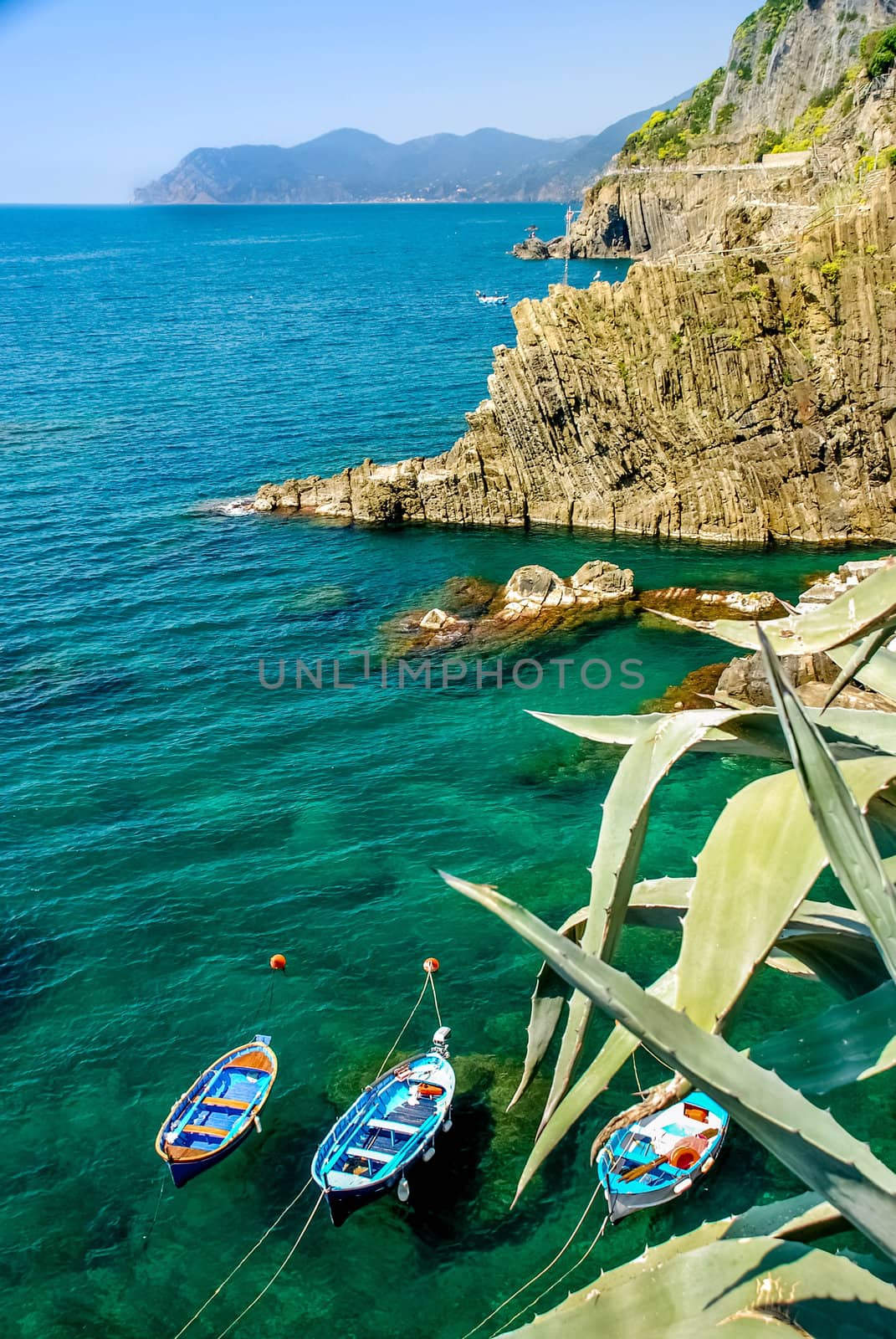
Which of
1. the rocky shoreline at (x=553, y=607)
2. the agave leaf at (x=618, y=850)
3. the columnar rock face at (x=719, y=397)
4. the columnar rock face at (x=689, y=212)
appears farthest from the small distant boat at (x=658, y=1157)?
the columnar rock face at (x=689, y=212)

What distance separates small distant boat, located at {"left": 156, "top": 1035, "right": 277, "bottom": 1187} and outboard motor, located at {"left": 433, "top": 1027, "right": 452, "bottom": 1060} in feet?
10.2

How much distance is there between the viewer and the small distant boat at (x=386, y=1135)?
1808cm

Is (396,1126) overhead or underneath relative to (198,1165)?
overhead

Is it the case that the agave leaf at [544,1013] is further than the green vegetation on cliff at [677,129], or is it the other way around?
the green vegetation on cliff at [677,129]

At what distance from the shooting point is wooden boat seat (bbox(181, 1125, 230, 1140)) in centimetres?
1919

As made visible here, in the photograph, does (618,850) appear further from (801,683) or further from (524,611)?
(524,611)

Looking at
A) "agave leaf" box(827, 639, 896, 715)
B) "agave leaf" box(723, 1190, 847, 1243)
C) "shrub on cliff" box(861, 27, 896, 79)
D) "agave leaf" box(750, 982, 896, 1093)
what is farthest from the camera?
"shrub on cliff" box(861, 27, 896, 79)

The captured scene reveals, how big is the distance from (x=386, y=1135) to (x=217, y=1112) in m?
3.21

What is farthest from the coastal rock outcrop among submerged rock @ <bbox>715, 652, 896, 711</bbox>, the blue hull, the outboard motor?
the blue hull

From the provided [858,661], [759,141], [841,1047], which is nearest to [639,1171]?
[841,1047]

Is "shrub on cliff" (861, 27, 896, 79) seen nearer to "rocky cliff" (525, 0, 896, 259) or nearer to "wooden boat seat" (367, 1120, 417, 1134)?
"rocky cliff" (525, 0, 896, 259)

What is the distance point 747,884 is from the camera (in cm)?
404

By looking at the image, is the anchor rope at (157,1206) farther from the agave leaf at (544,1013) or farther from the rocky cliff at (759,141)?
the rocky cliff at (759,141)

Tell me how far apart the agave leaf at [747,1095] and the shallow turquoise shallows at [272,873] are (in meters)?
3.75
